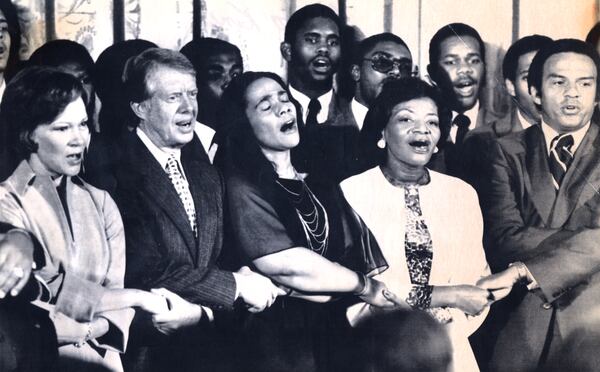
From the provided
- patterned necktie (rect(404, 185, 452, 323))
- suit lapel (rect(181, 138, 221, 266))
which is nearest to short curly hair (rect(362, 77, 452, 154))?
patterned necktie (rect(404, 185, 452, 323))

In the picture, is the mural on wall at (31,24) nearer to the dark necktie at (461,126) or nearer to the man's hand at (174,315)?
the man's hand at (174,315)

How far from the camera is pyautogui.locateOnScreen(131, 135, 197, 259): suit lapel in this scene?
115 inches

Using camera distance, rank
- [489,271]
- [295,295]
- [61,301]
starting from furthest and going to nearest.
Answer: [489,271] < [295,295] < [61,301]

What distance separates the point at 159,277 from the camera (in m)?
2.90

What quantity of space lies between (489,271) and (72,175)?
1.62 m

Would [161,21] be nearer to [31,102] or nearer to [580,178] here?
[31,102]

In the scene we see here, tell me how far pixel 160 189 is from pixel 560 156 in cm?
160

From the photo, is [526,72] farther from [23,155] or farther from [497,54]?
[23,155]

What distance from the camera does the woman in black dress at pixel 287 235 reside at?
9.84ft

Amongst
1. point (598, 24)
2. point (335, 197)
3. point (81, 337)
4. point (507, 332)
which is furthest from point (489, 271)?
point (81, 337)

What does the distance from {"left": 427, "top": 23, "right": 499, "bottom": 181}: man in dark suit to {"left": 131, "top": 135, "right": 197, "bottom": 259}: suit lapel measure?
988 millimetres

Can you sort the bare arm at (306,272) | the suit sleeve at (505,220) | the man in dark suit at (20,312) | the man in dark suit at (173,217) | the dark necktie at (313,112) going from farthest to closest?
the suit sleeve at (505,220) → the dark necktie at (313,112) → the bare arm at (306,272) → the man in dark suit at (173,217) → the man in dark suit at (20,312)

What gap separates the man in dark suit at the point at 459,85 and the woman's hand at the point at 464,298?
1.42ft

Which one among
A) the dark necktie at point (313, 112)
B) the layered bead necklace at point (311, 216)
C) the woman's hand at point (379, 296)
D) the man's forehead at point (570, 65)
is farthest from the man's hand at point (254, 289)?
the man's forehead at point (570, 65)
